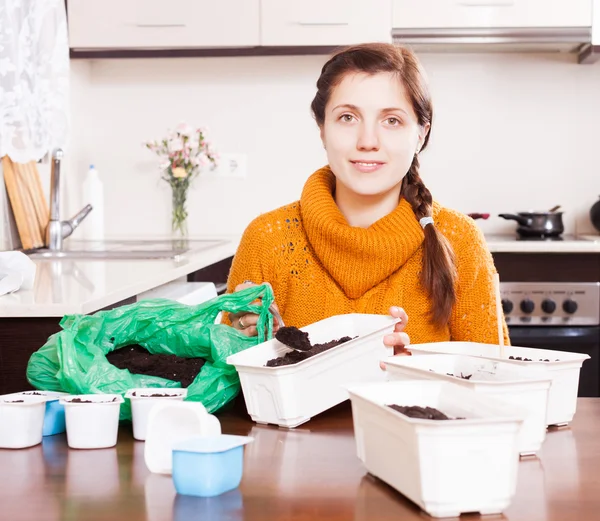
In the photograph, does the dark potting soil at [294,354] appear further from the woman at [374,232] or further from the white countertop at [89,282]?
the white countertop at [89,282]

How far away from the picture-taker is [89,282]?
75.6 inches

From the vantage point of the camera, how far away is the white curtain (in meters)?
2.53

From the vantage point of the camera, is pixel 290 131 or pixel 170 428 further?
pixel 290 131

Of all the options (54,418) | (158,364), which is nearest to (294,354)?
(158,364)

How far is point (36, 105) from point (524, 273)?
5.73 ft

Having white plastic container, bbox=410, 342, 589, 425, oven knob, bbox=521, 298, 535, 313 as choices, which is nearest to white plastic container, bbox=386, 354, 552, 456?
white plastic container, bbox=410, 342, 589, 425

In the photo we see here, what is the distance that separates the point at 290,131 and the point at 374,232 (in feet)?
7.05

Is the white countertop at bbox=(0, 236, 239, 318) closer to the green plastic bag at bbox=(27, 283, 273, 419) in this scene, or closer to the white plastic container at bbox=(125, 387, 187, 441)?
the green plastic bag at bbox=(27, 283, 273, 419)

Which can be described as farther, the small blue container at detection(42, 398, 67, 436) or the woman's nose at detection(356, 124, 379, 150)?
the woman's nose at detection(356, 124, 379, 150)

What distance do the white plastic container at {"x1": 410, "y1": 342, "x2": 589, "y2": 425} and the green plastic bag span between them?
243 millimetres

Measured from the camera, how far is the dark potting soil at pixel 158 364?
3.84ft

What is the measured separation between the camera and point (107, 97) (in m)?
3.64

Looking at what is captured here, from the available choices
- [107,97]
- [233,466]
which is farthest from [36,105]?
[233,466]

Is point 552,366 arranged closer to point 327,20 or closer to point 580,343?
point 580,343
